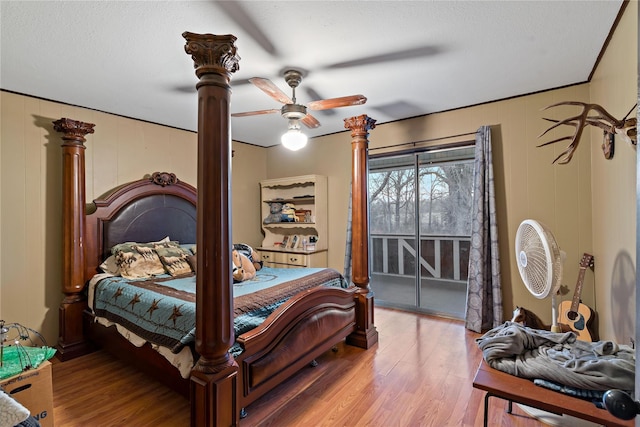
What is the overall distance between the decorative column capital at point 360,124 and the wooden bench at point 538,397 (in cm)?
219

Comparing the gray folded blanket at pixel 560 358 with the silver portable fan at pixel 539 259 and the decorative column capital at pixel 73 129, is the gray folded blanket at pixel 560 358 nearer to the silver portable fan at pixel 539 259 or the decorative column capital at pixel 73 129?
the silver portable fan at pixel 539 259

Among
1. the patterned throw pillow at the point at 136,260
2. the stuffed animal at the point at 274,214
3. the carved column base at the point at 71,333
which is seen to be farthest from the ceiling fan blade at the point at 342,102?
the carved column base at the point at 71,333

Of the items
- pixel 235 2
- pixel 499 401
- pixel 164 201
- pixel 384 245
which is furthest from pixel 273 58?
pixel 384 245

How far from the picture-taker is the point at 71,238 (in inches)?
111

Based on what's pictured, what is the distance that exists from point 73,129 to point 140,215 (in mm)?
1040

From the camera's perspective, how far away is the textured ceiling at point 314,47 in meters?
1.72

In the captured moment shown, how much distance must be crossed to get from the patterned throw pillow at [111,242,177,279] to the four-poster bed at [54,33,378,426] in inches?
9.9

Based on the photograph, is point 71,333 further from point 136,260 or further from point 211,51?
point 211,51

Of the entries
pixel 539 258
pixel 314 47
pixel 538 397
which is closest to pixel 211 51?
pixel 314 47

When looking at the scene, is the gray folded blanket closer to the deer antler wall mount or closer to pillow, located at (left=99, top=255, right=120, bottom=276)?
the deer antler wall mount

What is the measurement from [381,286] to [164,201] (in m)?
3.44

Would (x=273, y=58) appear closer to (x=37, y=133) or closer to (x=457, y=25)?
(x=457, y=25)

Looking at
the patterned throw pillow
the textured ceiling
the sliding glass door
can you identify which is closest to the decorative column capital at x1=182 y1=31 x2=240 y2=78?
the textured ceiling

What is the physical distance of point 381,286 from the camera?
193 inches
